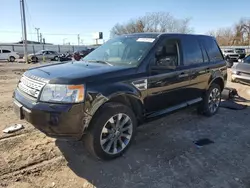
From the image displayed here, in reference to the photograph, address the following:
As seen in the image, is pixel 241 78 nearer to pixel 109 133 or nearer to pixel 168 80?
pixel 168 80

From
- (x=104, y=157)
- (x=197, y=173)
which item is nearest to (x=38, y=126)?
(x=104, y=157)

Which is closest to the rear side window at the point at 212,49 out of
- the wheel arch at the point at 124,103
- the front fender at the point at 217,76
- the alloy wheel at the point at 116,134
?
the front fender at the point at 217,76

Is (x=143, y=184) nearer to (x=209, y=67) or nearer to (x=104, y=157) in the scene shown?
(x=104, y=157)

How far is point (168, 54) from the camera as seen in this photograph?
13.1ft

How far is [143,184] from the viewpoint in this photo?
284cm

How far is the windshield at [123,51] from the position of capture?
3709mm

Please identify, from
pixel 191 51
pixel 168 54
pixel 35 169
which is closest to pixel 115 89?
pixel 168 54

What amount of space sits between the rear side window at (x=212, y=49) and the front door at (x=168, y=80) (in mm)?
1147

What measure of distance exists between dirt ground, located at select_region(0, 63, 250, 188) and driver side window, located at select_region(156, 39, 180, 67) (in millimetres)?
1386

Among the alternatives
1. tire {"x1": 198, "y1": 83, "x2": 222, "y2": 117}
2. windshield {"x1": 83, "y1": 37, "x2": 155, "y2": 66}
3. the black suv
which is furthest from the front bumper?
tire {"x1": 198, "y1": 83, "x2": 222, "y2": 117}

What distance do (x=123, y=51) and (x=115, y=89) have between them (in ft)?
3.72

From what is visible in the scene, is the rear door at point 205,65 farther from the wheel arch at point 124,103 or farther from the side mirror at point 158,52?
the wheel arch at point 124,103

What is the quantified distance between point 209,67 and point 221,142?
1.78 meters

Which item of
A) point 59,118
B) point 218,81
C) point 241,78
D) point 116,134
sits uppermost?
point 218,81
